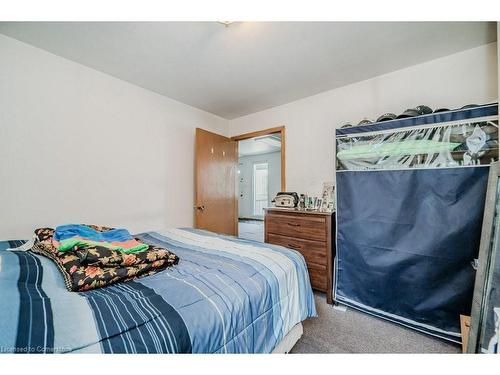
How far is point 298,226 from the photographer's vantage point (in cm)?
235

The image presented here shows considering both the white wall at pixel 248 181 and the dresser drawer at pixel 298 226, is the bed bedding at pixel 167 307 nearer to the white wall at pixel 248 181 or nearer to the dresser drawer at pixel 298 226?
the dresser drawer at pixel 298 226

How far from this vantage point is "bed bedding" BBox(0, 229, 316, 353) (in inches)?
24.0

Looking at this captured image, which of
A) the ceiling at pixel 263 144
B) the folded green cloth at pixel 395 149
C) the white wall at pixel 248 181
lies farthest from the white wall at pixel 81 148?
the white wall at pixel 248 181

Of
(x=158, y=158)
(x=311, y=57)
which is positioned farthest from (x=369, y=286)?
(x=158, y=158)

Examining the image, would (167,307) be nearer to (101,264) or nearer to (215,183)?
(101,264)

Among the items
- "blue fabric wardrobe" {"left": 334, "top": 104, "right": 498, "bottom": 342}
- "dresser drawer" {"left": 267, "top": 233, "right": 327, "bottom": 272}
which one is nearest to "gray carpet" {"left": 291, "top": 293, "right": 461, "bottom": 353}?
"blue fabric wardrobe" {"left": 334, "top": 104, "right": 498, "bottom": 342}

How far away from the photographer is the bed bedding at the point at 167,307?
0.61 metres

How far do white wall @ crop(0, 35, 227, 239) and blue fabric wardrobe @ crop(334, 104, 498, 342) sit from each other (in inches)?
86.4

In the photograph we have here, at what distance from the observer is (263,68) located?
2189mm

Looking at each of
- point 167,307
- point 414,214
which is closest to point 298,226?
point 414,214

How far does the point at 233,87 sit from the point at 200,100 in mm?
620

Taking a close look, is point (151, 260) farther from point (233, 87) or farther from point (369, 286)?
point (233, 87)

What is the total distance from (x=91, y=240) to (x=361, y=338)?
2054mm

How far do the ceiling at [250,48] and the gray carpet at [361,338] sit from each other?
2407 millimetres
